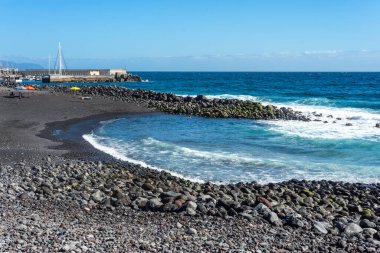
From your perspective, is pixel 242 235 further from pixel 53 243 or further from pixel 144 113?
pixel 144 113

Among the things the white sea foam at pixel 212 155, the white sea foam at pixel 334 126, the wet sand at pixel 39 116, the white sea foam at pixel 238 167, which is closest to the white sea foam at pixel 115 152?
the white sea foam at pixel 238 167

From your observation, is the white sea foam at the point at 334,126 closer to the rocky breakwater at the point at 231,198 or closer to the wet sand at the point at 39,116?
the rocky breakwater at the point at 231,198

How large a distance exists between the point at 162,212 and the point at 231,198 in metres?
2.13

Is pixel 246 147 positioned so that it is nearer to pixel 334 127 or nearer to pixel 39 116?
pixel 334 127

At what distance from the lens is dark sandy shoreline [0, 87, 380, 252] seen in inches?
288

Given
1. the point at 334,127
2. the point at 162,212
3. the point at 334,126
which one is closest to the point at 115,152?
the point at 162,212

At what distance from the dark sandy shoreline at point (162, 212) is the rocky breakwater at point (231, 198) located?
2 cm

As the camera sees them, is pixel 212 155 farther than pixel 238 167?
Yes

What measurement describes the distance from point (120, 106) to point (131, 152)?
18696 millimetres

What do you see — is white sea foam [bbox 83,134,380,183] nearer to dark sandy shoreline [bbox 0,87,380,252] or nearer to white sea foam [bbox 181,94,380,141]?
dark sandy shoreline [bbox 0,87,380,252]

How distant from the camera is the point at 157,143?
63.6ft

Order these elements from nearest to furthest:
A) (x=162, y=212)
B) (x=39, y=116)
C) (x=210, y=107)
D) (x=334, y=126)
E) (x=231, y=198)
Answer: (x=162, y=212)
(x=231, y=198)
(x=334, y=126)
(x=39, y=116)
(x=210, y=107)

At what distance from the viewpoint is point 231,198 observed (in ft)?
34.9

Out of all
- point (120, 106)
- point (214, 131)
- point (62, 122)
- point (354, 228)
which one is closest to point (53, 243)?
point (354, 228)
